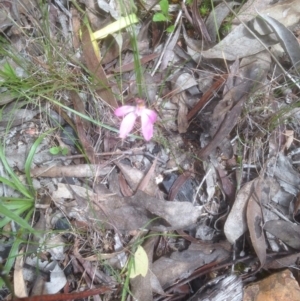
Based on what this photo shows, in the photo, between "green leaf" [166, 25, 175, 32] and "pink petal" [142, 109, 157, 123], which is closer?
"pink petal" [142, 109, 157, 123]

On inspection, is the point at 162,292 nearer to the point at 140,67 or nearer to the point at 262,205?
the point at 262,205

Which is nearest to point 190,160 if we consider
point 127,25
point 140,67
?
point 140,67

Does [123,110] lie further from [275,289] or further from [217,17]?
[275,289]

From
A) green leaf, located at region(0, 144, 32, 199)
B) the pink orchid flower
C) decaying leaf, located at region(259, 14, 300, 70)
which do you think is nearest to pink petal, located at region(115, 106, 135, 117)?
the pink orchid flower

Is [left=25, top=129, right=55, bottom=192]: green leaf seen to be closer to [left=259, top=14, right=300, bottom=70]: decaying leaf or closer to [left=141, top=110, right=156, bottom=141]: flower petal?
[left=141, top=110, right=156, bottom=141]: flower petal

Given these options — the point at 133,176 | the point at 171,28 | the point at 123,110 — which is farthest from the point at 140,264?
the point at 171,28

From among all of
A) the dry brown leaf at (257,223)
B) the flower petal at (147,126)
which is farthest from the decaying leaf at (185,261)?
the flower petal at (147,126)
